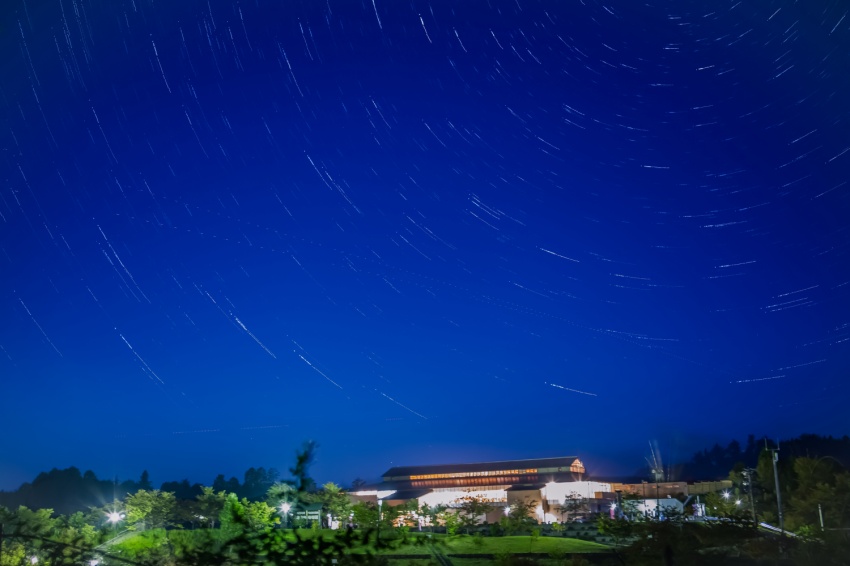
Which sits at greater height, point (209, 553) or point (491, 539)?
point (209, 553)

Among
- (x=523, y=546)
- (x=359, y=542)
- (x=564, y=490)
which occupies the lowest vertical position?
(x=523, y=546)

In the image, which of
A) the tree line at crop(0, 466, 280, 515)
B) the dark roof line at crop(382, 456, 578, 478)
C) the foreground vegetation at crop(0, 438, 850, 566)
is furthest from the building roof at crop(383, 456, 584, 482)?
the foreground vegetation at crop(0, 438, 850, 566)

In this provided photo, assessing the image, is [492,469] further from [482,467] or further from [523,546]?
[523,546]

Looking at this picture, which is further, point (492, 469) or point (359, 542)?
point (492, 469)

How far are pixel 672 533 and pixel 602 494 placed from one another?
6533 cm

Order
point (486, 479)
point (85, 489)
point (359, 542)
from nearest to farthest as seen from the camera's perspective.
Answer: point (359, 542)
point (85, 489)
point (486, 479)

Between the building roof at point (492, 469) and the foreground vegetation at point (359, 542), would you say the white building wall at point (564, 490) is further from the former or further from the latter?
the foreground vegetation at point (359, 542)

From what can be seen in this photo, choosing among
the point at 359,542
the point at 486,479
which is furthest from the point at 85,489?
the point at 359,542

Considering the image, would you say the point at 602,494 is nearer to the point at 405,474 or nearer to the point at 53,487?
the point at 405,474

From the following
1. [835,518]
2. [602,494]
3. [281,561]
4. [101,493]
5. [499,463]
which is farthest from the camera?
[499,463]

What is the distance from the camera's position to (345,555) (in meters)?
6.74

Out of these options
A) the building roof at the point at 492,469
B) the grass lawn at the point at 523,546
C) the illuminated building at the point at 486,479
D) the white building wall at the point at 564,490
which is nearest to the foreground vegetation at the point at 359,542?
the grass lawn at the point at 523,546

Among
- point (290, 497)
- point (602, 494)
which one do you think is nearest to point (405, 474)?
point (602, 494)

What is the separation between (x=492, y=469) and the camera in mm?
88000
